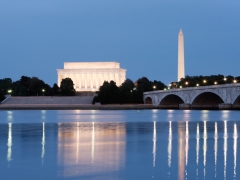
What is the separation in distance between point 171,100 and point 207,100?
55.8ft

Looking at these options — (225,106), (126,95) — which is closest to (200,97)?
(225,106)

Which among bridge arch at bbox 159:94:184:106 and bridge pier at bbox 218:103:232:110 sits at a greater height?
bridge arch at bbox 159:94:184:106

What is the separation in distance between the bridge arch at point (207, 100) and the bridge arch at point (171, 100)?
1055 cm

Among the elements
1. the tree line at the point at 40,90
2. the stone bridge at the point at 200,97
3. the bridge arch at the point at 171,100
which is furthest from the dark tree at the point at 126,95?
the tree line at the point at 40,90

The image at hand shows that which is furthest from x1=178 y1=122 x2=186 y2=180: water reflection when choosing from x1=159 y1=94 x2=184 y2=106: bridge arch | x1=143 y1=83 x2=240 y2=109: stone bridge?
x1=159 y1=94 x2=184 y2=106: bridge arch

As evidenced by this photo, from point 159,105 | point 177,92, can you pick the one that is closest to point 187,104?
point 177,92

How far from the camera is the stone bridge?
83762mm

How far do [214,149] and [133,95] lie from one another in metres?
107

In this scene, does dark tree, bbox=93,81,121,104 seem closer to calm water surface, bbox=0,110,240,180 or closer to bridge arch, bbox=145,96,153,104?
bridge arch, bbox=145,96,153,104

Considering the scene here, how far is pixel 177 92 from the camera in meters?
105

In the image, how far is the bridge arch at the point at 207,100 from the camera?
97.1m

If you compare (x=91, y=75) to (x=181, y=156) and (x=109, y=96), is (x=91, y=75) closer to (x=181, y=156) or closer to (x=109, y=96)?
(x=109, y=96)

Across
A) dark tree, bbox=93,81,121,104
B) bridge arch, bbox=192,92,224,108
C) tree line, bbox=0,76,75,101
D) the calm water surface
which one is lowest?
the calm water surface

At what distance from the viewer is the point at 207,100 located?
103 meters
